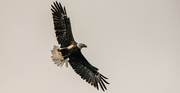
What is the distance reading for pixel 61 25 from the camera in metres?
8.47

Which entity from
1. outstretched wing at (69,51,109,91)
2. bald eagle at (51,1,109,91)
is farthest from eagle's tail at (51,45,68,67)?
outstretched wing at (69,51,109,91)

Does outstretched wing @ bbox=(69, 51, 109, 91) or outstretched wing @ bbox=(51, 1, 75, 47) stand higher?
outstretched wing @ bbox=(51, 1, 75, 47)

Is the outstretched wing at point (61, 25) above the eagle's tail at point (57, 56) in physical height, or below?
above

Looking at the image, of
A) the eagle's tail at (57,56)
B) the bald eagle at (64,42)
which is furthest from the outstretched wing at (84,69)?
the eagle's tail at (57,56)

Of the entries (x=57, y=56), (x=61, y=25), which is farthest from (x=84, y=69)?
(x=61, y=25)

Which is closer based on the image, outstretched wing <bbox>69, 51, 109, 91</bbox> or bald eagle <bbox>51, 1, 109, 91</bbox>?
bald eagle <bbox>51, 1, 109, 91</bbox>

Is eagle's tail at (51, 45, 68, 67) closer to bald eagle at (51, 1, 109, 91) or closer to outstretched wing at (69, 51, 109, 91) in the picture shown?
bald eagle at (51, 1, 109, 91)

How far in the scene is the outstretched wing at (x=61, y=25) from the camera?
845 cm

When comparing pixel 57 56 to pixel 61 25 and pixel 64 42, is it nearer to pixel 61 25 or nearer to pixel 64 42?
pixel 64 42

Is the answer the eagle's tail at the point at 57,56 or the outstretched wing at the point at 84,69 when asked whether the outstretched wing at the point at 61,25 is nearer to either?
the eagle's tail at the point at 57,56

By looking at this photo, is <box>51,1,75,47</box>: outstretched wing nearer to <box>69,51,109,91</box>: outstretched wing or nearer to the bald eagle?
the bald eagle

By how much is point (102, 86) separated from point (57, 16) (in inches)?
115

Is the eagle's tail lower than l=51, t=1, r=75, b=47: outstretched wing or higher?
lower

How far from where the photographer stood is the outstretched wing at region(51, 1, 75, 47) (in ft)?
27.7
